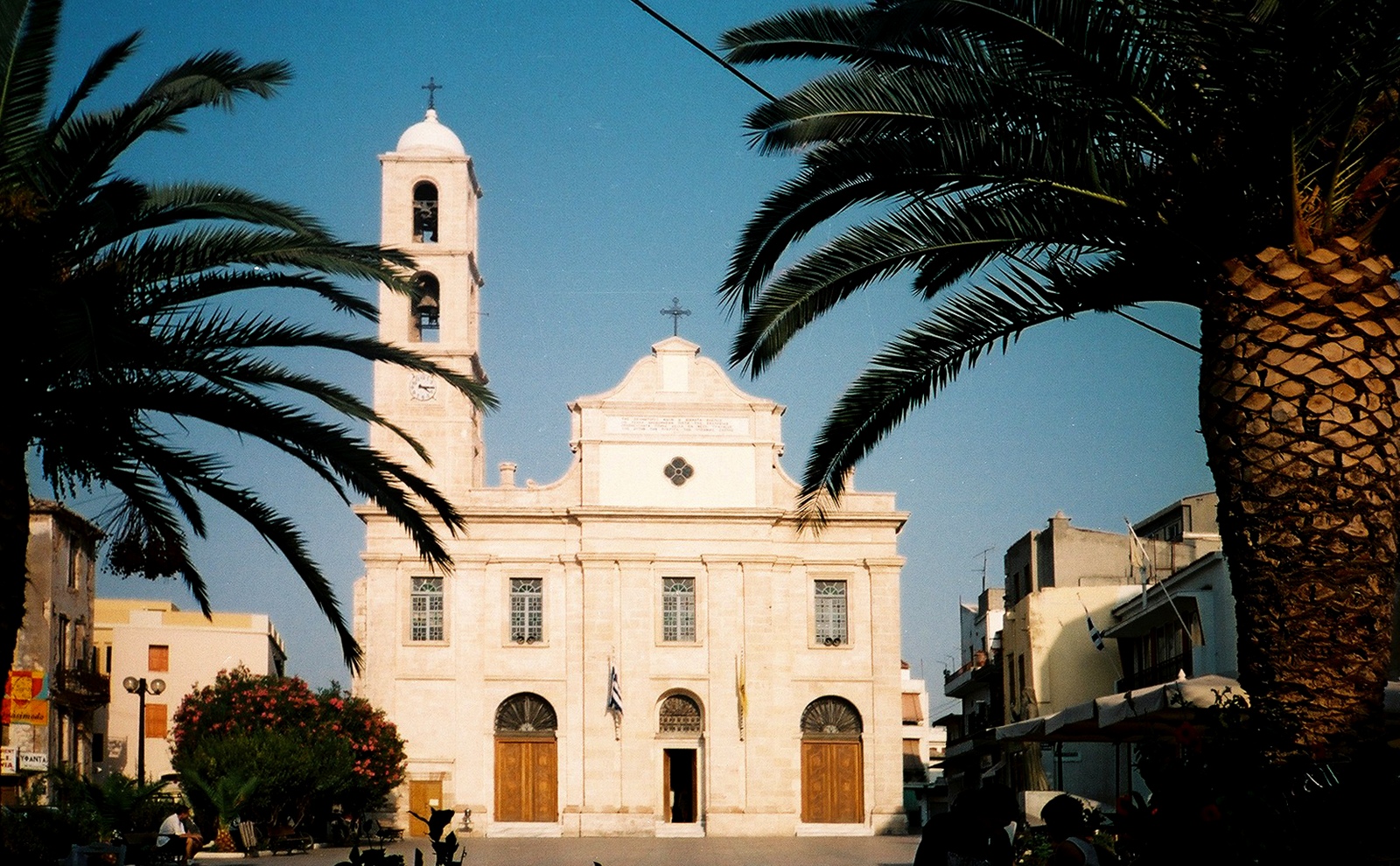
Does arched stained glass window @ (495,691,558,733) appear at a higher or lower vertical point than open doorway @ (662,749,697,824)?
higher

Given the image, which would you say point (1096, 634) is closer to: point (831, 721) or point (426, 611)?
point (831, 721)

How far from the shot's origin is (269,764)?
31.8 metres

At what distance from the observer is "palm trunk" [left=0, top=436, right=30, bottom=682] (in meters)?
10.2

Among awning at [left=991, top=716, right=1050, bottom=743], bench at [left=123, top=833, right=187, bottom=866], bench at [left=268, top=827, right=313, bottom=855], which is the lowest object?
bench at [left=268, top=827, right=313, bottom=855]

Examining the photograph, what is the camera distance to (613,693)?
44.0 metres

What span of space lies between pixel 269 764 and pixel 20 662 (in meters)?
12.0

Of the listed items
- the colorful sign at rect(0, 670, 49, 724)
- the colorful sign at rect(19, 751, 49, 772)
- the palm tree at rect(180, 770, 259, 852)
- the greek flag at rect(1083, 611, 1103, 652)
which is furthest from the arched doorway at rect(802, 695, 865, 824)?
the colorful sign at rect(0, 670, 49, 724)

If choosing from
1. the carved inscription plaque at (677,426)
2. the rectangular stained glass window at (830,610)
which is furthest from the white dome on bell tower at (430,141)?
the rectangular stained glass window at (830,610)

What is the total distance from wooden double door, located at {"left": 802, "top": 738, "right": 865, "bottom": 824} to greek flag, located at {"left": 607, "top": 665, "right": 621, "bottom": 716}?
5.00 metres

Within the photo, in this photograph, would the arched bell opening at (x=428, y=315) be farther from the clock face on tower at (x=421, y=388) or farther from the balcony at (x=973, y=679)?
the balcony at (x=973, y=679)

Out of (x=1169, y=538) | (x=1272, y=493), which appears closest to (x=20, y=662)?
(x=1169, y=538)

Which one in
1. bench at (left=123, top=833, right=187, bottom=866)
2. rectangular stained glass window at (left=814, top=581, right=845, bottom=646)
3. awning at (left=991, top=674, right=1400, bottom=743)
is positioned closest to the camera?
awning at (left=991, top=674, right=1400, bottom=743)

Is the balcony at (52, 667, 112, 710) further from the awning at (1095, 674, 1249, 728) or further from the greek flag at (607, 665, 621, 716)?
the awning at (1095, 674, 1249, 728)

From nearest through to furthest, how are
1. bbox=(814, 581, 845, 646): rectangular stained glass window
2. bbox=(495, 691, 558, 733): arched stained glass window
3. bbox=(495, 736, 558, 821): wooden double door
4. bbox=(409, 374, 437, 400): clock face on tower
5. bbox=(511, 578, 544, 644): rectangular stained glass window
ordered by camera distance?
bbox=(495, 736, 558, 821): wooden double door → bbox=(495, 691, 558, 733): arched stained glass window → bbox=(511, 578, 544, 644): rectangular stained glass window → bbox=(814, 581, 845, 646): rectangular stained glass window → bbox=(409, 374, 437, 400): clock face on tower
